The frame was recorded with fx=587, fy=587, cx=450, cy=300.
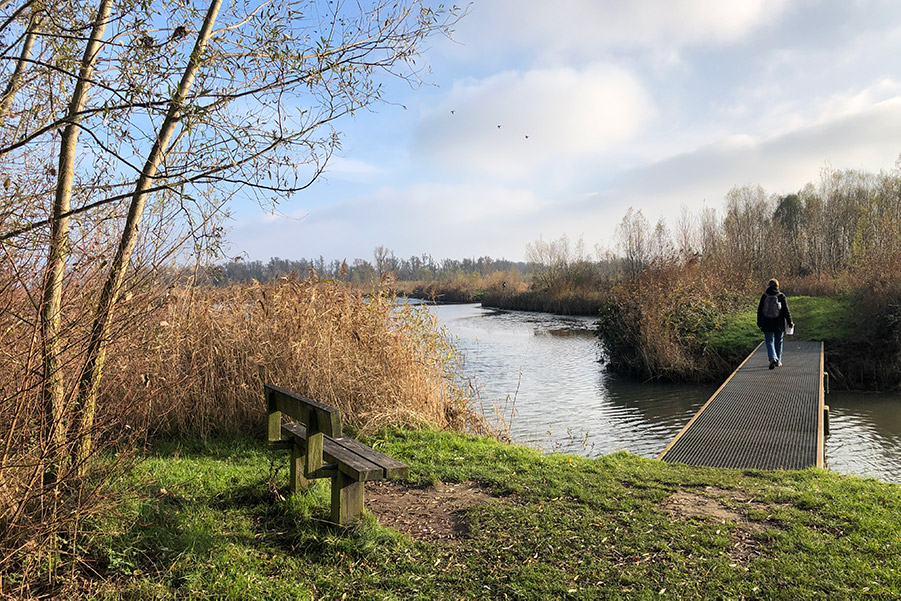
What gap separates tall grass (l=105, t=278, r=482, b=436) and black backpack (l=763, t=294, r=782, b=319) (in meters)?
6.65

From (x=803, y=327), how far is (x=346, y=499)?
17.6 metres

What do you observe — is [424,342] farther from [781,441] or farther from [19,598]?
[19,598]

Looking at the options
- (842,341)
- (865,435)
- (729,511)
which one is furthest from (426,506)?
(842,341)

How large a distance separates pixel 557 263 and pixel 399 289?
3469cm

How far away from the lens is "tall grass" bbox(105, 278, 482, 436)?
266 inches

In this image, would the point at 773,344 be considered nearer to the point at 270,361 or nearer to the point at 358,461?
the point at 270,361

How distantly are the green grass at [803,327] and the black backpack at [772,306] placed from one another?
507 centimetres

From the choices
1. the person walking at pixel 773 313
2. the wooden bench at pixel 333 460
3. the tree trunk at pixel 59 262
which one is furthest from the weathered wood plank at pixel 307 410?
the person walking at pixel 773 313

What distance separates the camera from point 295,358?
7.14 meters

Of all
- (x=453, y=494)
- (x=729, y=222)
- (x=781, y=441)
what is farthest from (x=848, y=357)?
(x=729, y=222)

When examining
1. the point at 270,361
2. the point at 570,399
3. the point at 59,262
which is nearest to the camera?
the point at 59,262

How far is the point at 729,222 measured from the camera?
34.6 metres

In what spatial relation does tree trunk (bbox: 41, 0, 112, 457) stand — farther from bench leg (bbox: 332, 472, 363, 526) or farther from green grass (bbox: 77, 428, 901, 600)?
bench leg (bbox: 332, 472, 363, 526)

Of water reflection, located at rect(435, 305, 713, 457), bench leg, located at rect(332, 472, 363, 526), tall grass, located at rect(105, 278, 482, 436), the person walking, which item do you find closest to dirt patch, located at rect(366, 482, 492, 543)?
bench leg, located at rect(332, 472, 363, 526)
